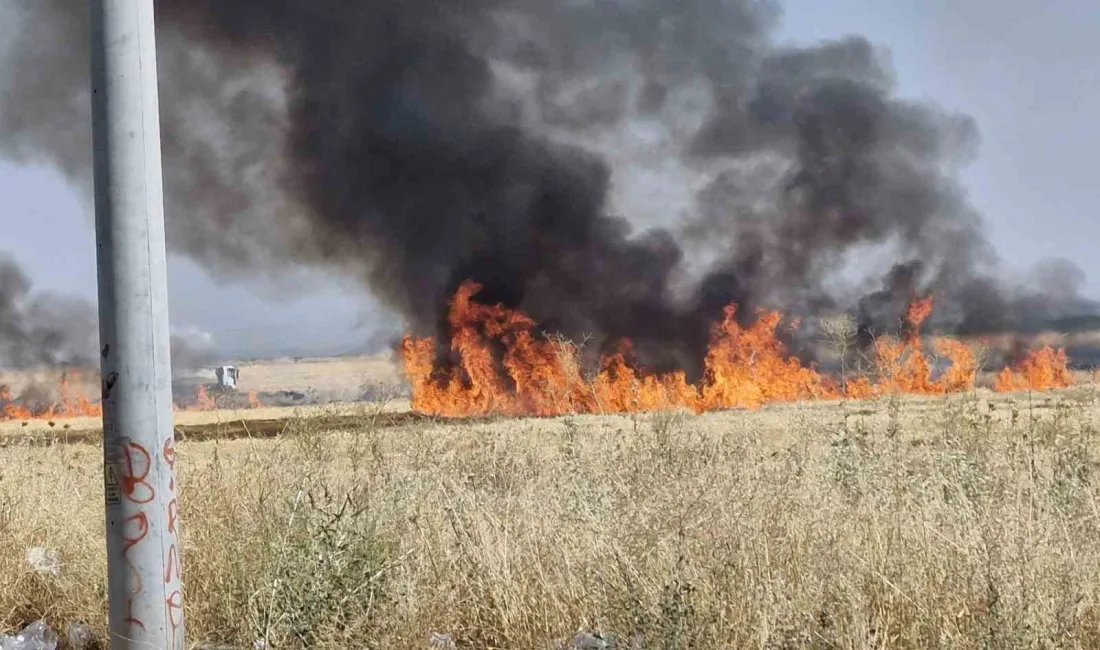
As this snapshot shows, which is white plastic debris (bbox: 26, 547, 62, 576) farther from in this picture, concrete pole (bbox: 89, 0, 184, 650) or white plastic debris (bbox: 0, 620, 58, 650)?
concrete pole (bbox: 89, 0, 184, 650)

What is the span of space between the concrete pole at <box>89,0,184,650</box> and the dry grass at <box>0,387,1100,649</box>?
609 mm

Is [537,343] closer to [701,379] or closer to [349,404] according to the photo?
[701,379]

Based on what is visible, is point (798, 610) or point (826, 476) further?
point (826, 476)

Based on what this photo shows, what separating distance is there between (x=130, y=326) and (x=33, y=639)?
1869 millimetres

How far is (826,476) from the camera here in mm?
6629

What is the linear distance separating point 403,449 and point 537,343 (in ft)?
83.4

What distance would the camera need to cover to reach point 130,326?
157 inches

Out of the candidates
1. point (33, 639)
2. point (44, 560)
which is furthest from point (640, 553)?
point (44, 560)

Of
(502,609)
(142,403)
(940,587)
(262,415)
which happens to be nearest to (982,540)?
(940,587)

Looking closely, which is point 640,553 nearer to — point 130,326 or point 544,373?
point 130,326

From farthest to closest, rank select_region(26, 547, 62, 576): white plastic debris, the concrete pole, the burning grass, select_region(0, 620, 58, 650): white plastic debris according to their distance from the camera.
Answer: the burning grass < select_region(26, 547, 62, 576): white plastic debris < select_region(0, 620, 58, 650): white plastic debris < the concrete pole

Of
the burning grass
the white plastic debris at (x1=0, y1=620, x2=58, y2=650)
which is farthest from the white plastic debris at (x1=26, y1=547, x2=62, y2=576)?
the burning grass

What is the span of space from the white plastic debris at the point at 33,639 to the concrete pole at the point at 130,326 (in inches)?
37.0

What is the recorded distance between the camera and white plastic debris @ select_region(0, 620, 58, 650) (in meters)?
4.67
